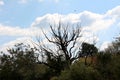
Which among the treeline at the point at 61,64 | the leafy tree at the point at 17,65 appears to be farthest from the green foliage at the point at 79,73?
the leafy tree at the point at 17,65

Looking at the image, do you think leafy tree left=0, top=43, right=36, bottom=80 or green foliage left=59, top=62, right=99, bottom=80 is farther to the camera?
leafy tree left=0, top=43, right=36, bottom=80

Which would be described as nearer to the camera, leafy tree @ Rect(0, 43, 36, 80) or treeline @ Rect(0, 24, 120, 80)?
treeline @ Rect(0, 24, 120, 80)

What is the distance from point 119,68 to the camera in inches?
1526

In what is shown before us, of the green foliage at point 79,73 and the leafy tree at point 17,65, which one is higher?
the leafy tree at point 17,65

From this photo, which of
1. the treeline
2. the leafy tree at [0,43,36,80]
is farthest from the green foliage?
the leafy tree at [0,43,36,80]

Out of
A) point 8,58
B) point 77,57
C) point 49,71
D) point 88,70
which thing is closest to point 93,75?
point 88,70

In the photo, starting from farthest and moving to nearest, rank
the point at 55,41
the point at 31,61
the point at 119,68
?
the point at 31,61 → the point at 55,41 → the point at 119,68

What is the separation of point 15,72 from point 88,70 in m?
39.7

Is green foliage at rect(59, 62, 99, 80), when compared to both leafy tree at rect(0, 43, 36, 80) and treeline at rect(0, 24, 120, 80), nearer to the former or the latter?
treeline at rect(0, 24, 120, 80)

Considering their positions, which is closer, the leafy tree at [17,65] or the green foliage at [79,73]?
the green foliage at [79,73]

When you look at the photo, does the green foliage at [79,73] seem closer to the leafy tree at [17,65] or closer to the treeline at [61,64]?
the treeline at [61,64]

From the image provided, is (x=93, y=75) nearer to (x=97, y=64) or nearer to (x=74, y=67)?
(x=74, y=67)

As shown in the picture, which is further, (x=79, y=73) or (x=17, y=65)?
(x=17, y=65)

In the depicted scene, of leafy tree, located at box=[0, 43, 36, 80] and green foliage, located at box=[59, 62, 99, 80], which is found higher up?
leafy tree, located at box=[0, 43, 36, 80]
